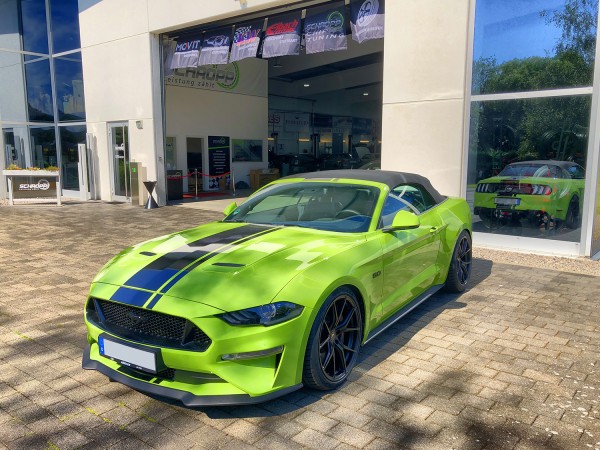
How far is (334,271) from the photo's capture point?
10.1 feet

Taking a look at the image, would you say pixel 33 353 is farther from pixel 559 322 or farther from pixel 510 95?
pixel 510 95

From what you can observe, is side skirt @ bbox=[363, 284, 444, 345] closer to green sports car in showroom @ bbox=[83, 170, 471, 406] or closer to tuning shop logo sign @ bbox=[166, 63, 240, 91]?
green sports car in showroom @ bbox=[83, 170, 471, 406]

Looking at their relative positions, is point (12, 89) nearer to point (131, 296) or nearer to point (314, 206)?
point (314, 206)

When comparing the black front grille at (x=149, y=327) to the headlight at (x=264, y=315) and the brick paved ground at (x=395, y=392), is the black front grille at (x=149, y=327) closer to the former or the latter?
the headlight at (x=264, y=315)

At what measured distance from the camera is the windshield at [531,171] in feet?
24.6

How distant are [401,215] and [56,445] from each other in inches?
110

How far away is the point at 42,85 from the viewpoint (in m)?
16.3

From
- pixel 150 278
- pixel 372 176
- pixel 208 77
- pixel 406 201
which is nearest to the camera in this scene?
pixel 150 278

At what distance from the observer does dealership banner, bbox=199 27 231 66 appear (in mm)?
12242

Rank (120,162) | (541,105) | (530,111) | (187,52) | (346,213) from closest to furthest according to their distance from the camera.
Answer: (346,213) < (541,105) < (530,111) < (187,52) < (120,162)

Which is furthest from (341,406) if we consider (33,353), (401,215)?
(33,353)

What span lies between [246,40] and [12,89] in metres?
9.87

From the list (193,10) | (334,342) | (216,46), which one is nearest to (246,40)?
(216,46)

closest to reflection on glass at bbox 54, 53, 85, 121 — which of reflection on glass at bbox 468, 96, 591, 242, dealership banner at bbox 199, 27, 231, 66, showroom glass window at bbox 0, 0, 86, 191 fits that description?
showroom glass window at bbox 0, 0, 86, 191
